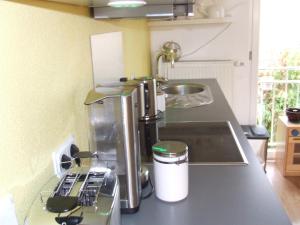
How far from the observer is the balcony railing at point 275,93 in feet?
11.4

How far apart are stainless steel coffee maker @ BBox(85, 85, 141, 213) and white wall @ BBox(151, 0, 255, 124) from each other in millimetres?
2496

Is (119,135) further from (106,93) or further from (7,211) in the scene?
(7,211)

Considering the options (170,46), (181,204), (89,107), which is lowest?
(181,204)

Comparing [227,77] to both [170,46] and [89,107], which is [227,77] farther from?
[89,107]

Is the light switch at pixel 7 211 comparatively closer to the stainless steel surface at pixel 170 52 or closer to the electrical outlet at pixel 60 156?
the electrical outlet at pixel 60 156

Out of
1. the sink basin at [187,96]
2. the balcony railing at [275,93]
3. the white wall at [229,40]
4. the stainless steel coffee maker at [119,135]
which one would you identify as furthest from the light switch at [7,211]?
the balcony railing at [275,93]

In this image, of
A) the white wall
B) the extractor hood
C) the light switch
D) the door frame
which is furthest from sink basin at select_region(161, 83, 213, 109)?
the light switch

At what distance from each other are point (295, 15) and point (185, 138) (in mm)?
2461

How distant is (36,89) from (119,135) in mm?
248

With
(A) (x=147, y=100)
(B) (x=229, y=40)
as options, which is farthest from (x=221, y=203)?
(B) (x=229, y=40)

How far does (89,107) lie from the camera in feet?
3.08

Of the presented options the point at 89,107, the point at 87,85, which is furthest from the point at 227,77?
the point at 89,107

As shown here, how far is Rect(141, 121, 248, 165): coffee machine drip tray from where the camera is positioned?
1273mm

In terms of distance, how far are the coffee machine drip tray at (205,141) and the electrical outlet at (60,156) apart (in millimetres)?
401
